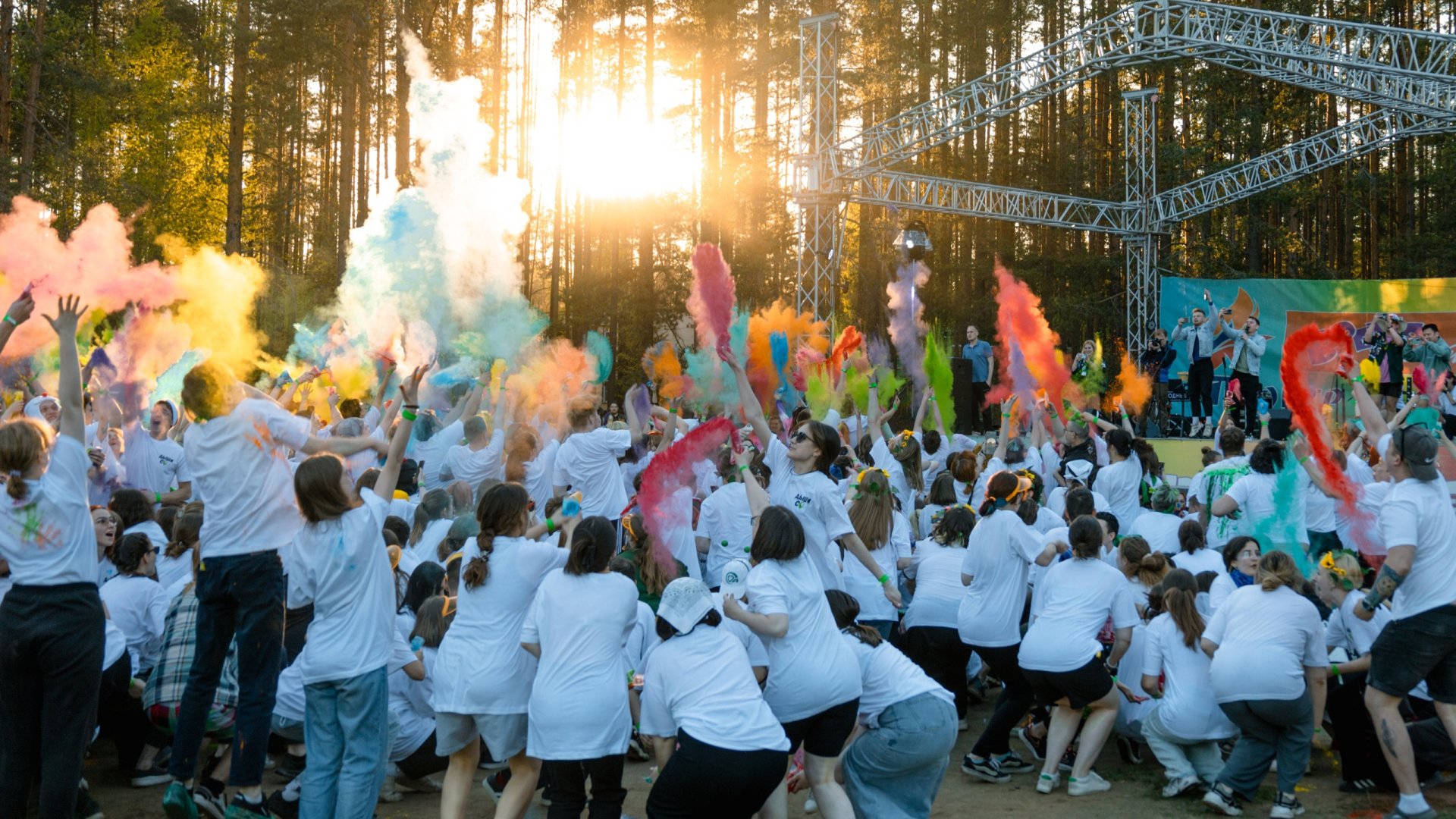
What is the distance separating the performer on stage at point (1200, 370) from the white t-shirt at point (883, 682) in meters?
14.4

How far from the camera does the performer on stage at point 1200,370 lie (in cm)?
1817

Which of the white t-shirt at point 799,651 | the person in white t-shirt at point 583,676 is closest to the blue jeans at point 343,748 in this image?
the person in white t-shirt at point 583,676

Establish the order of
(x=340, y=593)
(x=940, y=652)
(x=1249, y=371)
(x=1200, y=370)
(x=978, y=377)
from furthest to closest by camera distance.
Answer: (x=978, y=377), (x=1200, y=370), (x=1249, y=371), (x=940, y=652), (x=340, y=593)

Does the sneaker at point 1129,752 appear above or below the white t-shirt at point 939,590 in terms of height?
below

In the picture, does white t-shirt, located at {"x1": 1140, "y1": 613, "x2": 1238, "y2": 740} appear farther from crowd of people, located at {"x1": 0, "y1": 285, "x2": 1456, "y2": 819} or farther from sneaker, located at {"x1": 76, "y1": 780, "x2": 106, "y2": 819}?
sneaker, located at {"x1": 76, "y1": 780, "x2": 106, "y2": 819}

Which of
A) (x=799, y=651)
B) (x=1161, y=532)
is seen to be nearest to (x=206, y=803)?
(x=799, y=651)

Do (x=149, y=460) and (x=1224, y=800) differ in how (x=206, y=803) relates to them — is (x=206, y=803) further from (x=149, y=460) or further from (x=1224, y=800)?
(x=1224, y=800)

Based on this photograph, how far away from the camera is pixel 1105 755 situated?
7.65 meters

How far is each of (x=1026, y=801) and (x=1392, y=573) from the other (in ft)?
7.42

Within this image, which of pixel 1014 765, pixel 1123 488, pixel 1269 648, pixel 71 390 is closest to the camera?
pixel 71 390

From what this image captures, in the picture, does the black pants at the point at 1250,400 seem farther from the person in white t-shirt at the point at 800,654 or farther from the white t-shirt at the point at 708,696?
the white t-shirt at the point at 708,696

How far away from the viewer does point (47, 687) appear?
455 centimetres

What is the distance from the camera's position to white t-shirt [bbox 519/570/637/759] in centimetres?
474

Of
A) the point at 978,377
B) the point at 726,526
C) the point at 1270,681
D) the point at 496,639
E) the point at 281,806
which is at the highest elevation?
the point at 978,377
